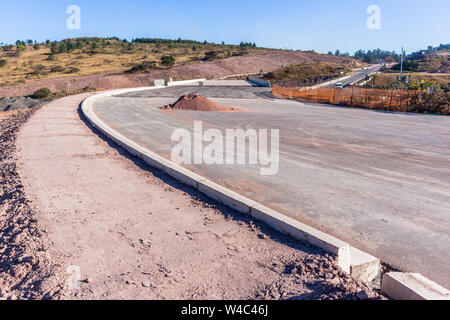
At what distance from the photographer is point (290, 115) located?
21828mm

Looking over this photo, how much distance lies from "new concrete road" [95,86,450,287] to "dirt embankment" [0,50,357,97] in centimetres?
4064

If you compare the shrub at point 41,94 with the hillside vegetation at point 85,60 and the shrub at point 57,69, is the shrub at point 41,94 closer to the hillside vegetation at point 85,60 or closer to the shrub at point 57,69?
the hillside vegetation at point 85,60

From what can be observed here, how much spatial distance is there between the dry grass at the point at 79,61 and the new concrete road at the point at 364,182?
180ft

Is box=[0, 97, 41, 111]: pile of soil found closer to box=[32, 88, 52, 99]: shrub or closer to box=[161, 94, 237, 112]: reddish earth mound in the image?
box=[32, 88, 52, 99]: shrub

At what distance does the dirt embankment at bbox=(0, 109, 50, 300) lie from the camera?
14.0 feet

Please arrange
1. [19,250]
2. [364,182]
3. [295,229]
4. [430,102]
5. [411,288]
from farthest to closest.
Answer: [430,102], [364,182], [295,229], [19,250], [411,288]

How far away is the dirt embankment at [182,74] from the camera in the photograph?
2068 inches

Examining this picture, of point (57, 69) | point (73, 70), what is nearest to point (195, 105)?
point (73, 70)

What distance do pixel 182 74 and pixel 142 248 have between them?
213 feet

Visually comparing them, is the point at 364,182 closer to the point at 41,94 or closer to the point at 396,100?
the point at 396,100

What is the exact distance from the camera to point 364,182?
28.1ft

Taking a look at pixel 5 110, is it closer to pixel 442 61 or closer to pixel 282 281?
pixel 282 281

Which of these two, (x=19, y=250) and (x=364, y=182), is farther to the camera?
(x=364, y=182)

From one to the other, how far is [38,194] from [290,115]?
1679 centimetres
